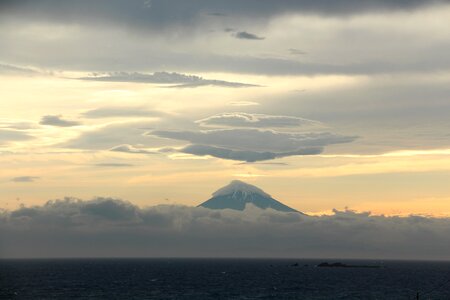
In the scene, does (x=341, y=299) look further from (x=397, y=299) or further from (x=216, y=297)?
(x=216, y=297)

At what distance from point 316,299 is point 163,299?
4650 cm

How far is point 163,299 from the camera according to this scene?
187625mm

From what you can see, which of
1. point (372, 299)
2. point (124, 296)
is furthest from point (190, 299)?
point (372, 299)

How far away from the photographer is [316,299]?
194375 millimetres

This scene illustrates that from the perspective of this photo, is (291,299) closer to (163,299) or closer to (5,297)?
(163,299)

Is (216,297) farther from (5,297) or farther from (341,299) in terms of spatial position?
(5,297)

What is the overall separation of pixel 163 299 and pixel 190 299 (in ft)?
26.2

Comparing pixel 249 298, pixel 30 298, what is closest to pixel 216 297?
pixel 249 298

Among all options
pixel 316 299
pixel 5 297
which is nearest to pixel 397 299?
pixel 316 299

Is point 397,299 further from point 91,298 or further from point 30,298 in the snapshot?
point 30,298

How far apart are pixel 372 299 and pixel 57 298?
95.1 meters

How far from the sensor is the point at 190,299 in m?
189

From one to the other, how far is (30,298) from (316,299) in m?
85.6

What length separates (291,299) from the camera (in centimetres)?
19350
